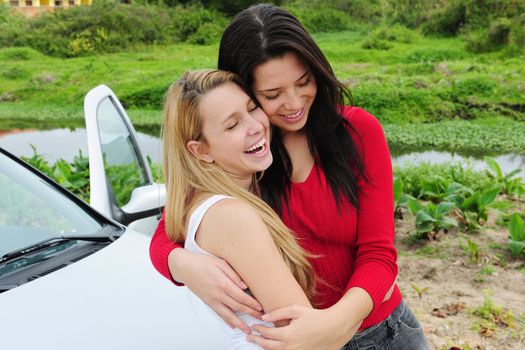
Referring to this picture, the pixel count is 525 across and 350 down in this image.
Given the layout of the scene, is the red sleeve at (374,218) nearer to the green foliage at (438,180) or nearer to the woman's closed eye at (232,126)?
the woman's closed eye at (232,126)

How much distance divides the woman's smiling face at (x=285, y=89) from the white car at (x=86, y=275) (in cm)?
53

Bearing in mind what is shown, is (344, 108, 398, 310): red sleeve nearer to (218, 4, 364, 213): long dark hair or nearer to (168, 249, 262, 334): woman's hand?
(218, 4, 364, 213): long dark hair

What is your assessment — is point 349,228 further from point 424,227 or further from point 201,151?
point 424,227

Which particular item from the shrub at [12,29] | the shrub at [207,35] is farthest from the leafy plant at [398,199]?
the shrub at [12,29]

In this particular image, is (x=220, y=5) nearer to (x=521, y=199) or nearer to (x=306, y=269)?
(x=521, y=199)

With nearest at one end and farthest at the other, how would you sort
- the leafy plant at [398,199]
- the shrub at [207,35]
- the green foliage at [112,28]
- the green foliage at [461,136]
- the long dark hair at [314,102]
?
the long dark hair at [314,102] < the leafy plant at [398,199] < the green foliage at [461,136] < the green foliage at [112,28] < the shrub at [207,35]

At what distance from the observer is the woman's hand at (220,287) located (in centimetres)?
130

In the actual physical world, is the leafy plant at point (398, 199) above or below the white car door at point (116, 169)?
below

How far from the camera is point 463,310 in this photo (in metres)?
3.41

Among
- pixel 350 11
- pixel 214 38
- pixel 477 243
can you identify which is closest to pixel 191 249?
pixel 477 243

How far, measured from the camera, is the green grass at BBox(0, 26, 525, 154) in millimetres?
11641

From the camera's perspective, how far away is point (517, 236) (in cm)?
414

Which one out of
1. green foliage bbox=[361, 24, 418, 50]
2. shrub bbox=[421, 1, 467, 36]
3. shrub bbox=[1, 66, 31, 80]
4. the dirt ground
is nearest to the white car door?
the dirt ground

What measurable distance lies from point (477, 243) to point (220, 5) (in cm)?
2319
